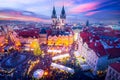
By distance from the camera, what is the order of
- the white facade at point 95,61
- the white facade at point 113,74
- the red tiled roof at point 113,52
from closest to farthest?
1. the white facade at point 113,74
2. the white facade at point 95,61
3. the red tiled roof at point 113,52

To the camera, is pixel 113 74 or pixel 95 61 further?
pixel 95 61

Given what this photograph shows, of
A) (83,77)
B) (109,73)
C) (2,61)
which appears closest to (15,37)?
(2,61)

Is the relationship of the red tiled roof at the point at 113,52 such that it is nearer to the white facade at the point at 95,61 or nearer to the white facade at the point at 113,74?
the white facade at the point at 95,61

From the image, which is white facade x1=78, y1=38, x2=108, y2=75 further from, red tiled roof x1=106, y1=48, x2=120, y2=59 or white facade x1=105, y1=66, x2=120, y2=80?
white facade x1=105, y1=66, x2=120, y2=80

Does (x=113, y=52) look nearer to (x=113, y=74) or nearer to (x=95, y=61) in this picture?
(x=95, y=61)

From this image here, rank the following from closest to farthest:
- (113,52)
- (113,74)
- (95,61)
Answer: (113,74)
(95,61)
(113,52)

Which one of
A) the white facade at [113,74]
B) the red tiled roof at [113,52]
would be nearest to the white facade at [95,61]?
the red tiled roof at [113,52]

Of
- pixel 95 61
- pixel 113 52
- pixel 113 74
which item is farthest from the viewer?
pixel 113 52

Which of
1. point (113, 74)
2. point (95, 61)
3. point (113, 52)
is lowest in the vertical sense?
point (113, 74)

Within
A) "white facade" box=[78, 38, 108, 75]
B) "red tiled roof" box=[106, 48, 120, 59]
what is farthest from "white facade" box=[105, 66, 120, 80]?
"red tiled roof" box=[106, 48, 120, 59]

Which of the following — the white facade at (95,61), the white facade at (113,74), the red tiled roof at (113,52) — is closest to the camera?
the white facade at (113,74)

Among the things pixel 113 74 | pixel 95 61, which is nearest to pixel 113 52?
pixel 95 61
